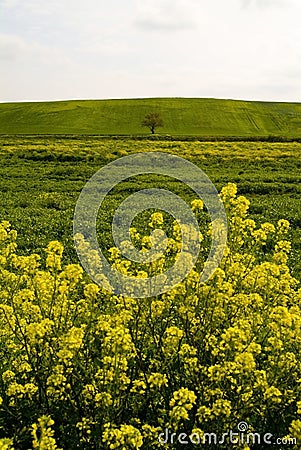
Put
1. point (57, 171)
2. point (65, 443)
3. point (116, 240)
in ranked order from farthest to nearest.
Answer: point (57, 171) < point (116, 240) < point (65, 443)

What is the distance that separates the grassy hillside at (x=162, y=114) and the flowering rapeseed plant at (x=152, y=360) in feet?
234

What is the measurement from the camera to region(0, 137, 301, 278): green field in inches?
545

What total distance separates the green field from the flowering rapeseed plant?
18.6ft

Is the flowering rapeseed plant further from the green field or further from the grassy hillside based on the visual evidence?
the grassy hillside

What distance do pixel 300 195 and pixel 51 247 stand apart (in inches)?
681

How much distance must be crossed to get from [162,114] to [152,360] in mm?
91075

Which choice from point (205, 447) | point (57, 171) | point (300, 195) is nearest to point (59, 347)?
point (205, 447)

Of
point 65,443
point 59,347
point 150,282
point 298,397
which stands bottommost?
point 65,443

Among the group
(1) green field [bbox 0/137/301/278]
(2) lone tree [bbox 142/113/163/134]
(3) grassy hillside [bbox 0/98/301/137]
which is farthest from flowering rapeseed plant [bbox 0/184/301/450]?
(2) lone tree [bbox 142/113/163/134]

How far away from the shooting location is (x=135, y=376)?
484 cm

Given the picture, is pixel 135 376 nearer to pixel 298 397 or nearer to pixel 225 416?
pixel 225 416

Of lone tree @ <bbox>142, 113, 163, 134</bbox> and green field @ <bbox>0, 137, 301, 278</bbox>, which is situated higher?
lone tree @ <bbox>142, 113, 163, 134</bbox>

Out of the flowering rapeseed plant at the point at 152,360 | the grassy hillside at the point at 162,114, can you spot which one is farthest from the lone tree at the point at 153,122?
the flowering rapeseed plant at the point at 152,360

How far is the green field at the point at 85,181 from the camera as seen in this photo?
13.8 m
